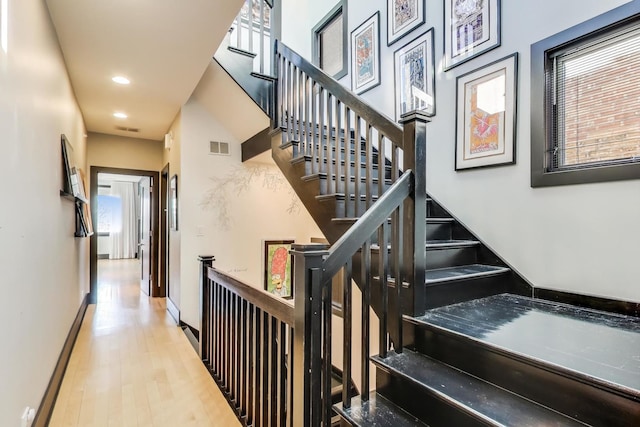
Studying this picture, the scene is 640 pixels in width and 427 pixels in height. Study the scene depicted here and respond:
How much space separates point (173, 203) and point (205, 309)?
2.04 meters

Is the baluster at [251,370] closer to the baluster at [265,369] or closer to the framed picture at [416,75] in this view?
the baluster at [265,369]

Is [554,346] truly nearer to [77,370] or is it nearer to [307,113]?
[307,113]

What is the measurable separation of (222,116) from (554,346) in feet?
13.5

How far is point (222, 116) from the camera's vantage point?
4.32 metres

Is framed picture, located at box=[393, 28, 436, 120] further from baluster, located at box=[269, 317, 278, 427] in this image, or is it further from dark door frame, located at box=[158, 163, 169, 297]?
dark door frame, located at box=[158, 163, 169, 297]

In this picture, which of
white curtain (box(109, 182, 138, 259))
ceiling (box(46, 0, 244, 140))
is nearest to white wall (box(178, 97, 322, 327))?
ceiling (box(46, 0, 244, 140))

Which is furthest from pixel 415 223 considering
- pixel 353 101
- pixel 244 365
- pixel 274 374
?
pixel 244 365

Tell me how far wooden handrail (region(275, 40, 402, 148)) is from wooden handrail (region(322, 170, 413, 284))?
365 mm

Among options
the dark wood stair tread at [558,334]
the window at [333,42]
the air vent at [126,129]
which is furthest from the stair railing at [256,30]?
the dark wood stair tread at [558,334]

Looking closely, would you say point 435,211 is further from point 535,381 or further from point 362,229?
point 535,381

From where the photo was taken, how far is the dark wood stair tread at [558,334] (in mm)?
1173

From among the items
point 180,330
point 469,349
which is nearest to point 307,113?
point 469,349

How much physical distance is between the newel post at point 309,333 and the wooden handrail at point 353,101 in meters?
0.95

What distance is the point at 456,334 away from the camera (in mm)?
1542
